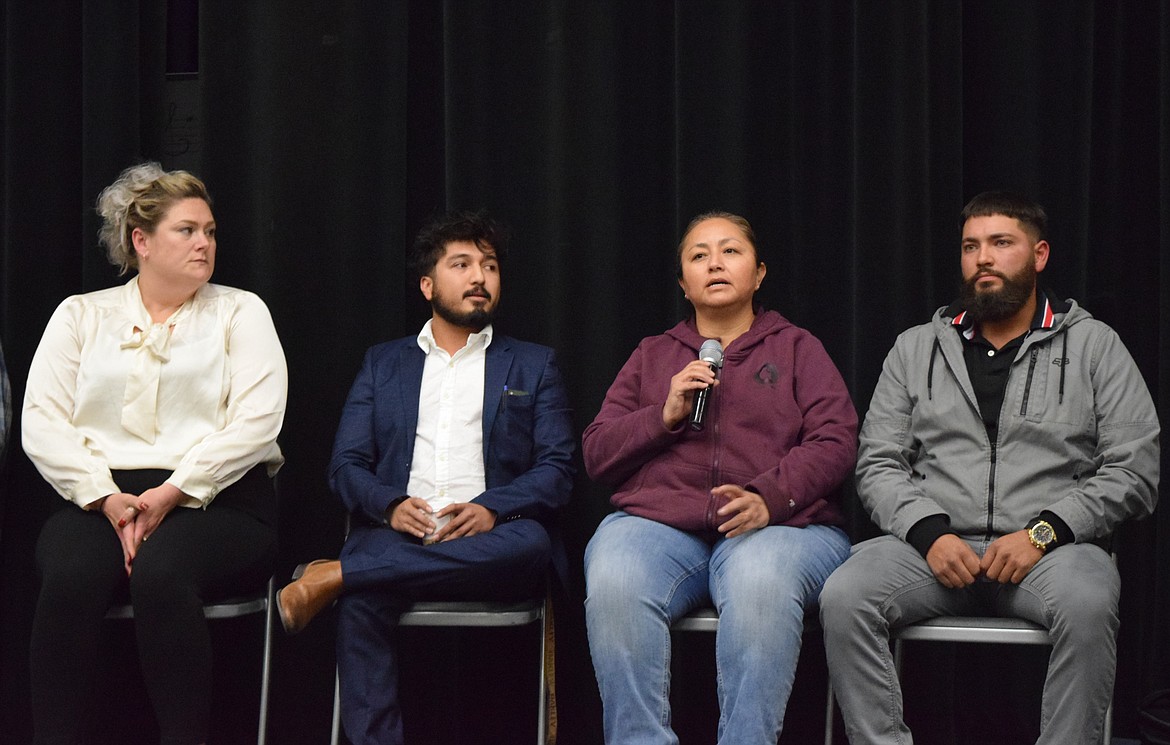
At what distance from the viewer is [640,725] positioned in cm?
250

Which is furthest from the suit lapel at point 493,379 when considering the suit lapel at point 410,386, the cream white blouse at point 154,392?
the cream white blouse at point 154,392

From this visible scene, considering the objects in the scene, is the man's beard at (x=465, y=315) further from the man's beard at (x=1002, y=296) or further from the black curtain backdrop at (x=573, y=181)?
the man's beard at (x=1002, y=296)

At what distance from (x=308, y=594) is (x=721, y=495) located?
96 centimetres

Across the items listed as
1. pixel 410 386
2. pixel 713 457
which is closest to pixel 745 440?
pixel 713 457

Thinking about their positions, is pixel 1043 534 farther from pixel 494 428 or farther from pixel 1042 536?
pixel 494 428

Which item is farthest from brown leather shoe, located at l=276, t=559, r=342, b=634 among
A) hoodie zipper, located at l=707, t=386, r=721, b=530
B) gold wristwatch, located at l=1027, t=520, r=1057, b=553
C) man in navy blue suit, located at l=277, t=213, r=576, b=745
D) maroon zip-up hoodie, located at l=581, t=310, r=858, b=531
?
gold wristwatch, located at l=1027, t=520, r=1057, b=553

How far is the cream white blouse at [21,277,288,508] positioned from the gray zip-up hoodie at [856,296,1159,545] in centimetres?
151

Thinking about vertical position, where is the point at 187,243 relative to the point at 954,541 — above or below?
above

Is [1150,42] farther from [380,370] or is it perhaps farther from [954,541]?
[380,370]

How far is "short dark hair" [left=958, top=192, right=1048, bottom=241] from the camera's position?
2934mm

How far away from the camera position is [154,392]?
3.03 meters

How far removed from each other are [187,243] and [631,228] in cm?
123

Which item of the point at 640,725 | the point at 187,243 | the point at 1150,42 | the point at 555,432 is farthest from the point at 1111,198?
the point at 187,243

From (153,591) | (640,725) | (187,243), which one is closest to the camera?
(640,725)
